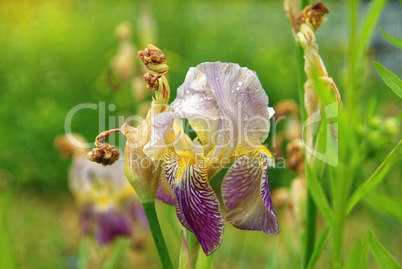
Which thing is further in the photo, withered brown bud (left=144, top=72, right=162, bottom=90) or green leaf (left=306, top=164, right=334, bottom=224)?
withered brown bud (left=144, top=72, right=162, bottom=90)

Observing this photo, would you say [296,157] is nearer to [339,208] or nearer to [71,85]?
[339,208]

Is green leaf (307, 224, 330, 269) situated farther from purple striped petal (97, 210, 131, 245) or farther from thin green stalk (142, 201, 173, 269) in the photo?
purple striped petal (97, 210, 131, 245)

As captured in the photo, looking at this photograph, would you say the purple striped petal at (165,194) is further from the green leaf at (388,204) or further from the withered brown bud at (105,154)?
the green leaf at (388,204)

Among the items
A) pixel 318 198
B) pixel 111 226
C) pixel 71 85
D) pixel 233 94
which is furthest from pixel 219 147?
pixel 71 85

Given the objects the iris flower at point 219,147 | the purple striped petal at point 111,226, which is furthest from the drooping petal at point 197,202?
the purple striped petal at point 111,226

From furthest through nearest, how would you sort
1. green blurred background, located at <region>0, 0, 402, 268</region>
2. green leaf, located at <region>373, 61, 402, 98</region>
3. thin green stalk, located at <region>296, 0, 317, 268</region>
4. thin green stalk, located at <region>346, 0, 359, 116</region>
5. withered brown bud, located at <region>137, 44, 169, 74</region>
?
green blurred background, located at <region>0, 0, 402, 268</region>, thin green stalk, located at <region>296, 0, 317, 268</region>, withered brown bud, located at <region>137, 44, 169, 74</region>, green leaf, located at <region>373, 61, 402, 98</region>, thin green stalk, located at <region>346, 0, 359, 116</region>

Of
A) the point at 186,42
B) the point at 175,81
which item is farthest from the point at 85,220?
the point at 186,42

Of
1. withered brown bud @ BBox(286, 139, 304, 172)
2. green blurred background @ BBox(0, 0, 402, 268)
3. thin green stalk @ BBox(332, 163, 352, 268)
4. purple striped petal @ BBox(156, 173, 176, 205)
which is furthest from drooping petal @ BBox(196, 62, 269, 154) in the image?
green blurred background @ BBox(0, 0, 402, 268)
